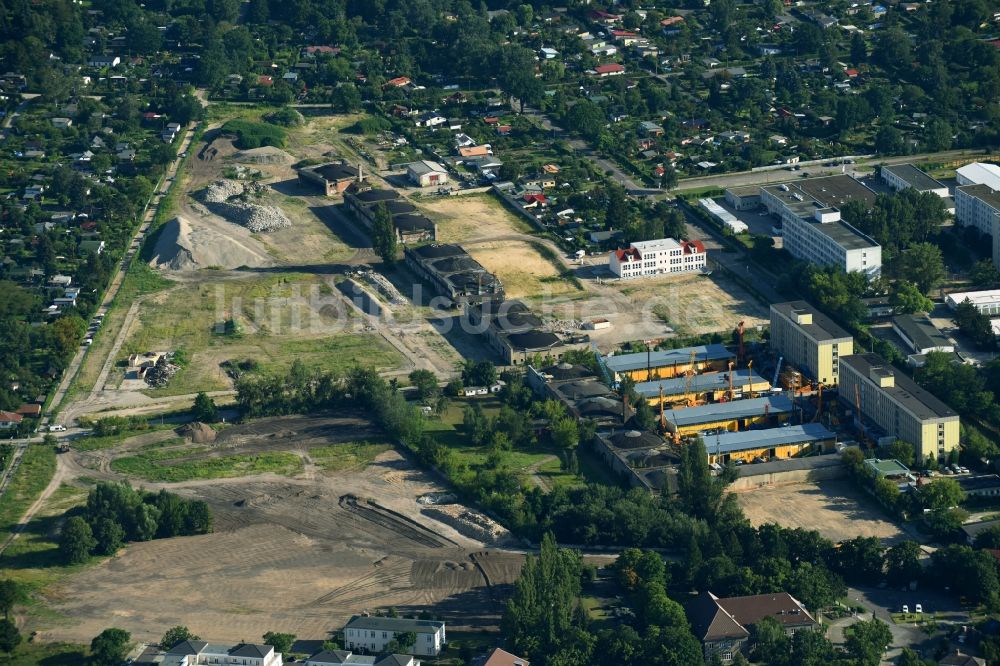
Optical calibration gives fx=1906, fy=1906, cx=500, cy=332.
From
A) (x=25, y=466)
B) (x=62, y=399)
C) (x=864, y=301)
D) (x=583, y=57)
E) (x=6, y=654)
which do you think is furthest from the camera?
(x=583, y=57)

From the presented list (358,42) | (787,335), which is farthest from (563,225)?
(358,42)

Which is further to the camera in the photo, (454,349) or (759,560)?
(454,349)

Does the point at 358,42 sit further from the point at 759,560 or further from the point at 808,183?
the point at 759,560

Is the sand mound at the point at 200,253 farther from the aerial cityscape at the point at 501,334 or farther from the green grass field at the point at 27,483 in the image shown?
the green grass field at the point at 27,483

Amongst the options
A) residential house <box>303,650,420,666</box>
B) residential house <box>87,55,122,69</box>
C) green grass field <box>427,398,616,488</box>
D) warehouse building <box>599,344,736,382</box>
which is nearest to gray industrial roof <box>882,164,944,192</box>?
warehouse building <box>599,344,736,382</box>

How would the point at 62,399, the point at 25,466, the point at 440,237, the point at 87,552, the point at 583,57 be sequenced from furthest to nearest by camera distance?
the point at 583,57 → the point at 440,237 → the point at 62,399 → the point at 25,466 → the point at 87,552

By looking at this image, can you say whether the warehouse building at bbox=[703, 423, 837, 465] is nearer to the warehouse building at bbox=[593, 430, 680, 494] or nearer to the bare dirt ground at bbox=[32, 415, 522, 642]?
the warehouse building at bbox=[593, 430, 680, 494]

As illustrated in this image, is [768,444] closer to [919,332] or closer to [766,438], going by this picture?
[766,438]
